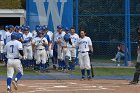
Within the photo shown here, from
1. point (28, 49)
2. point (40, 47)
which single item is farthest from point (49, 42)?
point (28, 49)

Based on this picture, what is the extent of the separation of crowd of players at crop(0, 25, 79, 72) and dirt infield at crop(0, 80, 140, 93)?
11.0ft

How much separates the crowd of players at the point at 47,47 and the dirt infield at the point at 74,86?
11.0 feet

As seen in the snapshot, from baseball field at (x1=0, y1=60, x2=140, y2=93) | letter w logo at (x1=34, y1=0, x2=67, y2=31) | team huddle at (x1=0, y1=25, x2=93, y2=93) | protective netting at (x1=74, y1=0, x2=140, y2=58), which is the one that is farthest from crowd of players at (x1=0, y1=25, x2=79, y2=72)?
protective netting at (x1=74, y1=0, x2=140, y2=58)

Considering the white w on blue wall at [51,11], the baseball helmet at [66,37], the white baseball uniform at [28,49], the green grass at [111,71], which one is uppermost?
the white w on blue wall at [51,11]

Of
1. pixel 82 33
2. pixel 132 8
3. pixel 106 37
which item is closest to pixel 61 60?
pixel 82 33

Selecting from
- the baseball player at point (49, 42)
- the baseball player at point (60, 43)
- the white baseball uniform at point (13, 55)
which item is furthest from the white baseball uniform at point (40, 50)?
the white baseball uniform at point (13, 55)

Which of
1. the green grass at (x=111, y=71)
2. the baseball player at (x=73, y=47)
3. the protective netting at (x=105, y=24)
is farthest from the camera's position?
the protective netting at (x=105, y=24)

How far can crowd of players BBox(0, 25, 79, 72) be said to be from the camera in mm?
20500

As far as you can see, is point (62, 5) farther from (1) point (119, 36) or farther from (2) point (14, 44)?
(2) point (14, 44)

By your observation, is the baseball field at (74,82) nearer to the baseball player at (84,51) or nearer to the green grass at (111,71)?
the green grass at (111,71)

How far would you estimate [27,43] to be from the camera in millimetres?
21312

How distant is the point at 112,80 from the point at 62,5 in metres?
6.81

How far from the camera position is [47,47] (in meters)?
20.7

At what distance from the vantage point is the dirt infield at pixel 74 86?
1440 centimetres
